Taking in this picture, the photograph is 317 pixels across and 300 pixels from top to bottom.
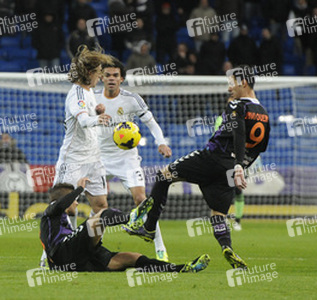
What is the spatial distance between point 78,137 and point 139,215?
1601mm

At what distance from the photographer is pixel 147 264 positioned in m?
7.01

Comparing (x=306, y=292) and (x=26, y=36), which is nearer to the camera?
(x=306, y=292)

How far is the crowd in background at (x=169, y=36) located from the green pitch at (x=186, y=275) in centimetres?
640

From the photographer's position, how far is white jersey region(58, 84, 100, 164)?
26.9 feet

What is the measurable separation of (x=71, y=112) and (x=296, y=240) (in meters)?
5.82

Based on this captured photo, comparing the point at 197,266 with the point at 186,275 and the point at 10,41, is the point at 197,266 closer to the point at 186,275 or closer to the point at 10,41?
the point at 186,275

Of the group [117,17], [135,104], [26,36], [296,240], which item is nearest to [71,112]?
[135,104]

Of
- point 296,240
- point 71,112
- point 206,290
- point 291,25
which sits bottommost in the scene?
point 296,240

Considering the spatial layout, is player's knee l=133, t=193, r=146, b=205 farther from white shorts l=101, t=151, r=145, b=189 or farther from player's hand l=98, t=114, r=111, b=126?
player's hand l=98, t=114, r=111, b=126

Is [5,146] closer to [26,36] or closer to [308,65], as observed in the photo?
[26,36]

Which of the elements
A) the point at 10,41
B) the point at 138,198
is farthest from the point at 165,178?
the point at 10,41

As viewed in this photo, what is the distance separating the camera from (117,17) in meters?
19.1

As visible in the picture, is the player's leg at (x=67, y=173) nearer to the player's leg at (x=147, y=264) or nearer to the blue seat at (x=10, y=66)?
the player's leg at (x=147, y=264)

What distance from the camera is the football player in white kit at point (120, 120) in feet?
29.8
